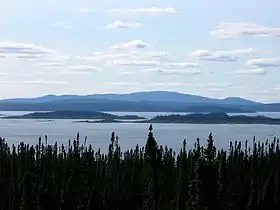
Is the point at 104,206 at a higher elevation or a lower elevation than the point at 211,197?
lower

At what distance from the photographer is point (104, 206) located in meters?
Result: 74.7

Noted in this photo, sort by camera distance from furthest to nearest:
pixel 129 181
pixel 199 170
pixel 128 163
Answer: pixel 128 163
pixel 129 181
pixel 199 170

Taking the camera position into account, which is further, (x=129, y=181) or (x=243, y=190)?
(x=129, y=181)

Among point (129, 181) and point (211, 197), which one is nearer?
point (211, 197)

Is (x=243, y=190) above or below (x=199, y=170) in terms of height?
below

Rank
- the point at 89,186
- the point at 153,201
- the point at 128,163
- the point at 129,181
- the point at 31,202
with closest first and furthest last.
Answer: the point at 31,202, the point at 153,201, the point at 89,186, the point at 129,181, the point at 128,163

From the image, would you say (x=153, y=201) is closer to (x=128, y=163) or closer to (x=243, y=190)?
(x=243, y=190)

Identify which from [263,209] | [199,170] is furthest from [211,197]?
[263,209]

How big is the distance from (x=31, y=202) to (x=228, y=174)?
125 feet

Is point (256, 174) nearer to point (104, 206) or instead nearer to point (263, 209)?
point (263, 209)

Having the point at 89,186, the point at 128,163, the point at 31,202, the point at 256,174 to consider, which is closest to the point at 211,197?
the point at 31,202

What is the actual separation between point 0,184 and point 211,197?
46201 mm

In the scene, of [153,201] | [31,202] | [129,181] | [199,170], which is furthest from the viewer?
[129,181]

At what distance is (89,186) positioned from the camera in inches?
3241
